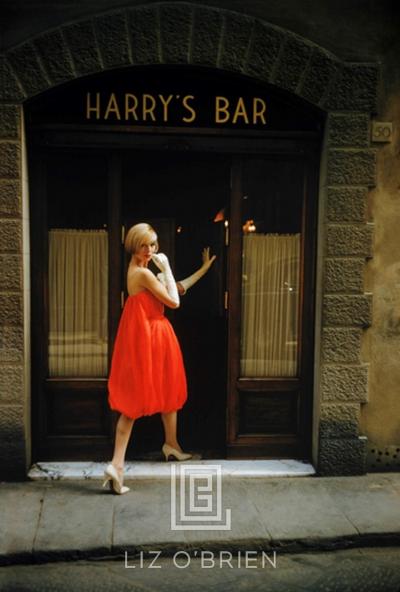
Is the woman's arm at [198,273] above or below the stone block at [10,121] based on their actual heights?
below

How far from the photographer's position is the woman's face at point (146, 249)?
618 cm

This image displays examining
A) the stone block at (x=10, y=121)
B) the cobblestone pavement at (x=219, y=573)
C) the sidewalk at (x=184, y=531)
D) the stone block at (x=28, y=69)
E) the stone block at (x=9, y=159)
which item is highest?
the stone block at (x=28, y=69)

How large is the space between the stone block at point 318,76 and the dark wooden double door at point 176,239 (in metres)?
0.51

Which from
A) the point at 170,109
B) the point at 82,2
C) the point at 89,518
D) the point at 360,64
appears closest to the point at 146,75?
the point at 170,109

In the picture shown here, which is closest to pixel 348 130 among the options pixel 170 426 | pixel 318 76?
pixel 318 76

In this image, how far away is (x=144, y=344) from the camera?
243 inches

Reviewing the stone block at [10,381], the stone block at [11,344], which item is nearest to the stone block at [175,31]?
the stone block at [11,344]

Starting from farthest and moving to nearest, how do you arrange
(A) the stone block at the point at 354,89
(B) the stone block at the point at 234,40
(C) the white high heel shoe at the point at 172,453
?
(C) the white high heel shoe at the point at 172,453, (A) the stone block at the point at 354,89, (B) the stone block at the point at 234,40

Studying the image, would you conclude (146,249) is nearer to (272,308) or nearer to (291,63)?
(272,308)

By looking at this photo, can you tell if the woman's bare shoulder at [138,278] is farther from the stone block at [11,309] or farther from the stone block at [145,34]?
the stone block at [145,34]

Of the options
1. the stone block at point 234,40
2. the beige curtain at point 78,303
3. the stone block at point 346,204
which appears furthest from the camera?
the beige curtain at point 78,303

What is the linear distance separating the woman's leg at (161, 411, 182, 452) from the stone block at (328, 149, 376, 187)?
2893 millimetres

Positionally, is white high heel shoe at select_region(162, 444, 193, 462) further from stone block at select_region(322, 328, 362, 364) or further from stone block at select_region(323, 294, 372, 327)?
stone block at select_region(323, 294, 372, 327)

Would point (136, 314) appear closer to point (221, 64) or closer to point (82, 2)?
point (221, 64)
